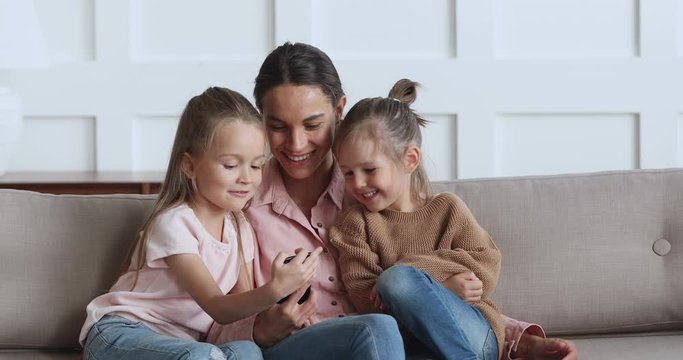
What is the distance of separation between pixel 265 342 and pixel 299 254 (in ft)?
0.77

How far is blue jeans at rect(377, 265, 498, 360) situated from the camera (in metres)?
1.98

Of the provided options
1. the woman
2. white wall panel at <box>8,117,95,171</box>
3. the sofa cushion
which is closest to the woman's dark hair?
the woman

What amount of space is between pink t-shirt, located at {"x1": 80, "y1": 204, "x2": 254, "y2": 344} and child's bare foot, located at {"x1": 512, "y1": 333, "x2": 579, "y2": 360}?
580 millimetres

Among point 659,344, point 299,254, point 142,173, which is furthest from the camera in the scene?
point 142,173

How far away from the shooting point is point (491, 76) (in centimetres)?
359

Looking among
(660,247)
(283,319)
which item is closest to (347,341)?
(283,319)

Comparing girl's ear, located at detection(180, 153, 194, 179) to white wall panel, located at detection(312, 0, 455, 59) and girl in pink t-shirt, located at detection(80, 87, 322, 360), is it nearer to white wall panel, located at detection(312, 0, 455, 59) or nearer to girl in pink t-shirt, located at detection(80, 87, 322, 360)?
girl in pink t-shirt, located at detection(80, 87, 322, 360)

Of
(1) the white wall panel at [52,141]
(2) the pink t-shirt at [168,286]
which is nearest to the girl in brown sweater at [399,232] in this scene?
(2) the pink t-shirt at [168,286]

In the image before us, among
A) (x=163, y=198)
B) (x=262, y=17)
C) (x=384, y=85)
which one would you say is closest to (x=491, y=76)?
(x=384, y=85)

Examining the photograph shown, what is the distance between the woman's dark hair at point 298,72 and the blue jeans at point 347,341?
1.62ft

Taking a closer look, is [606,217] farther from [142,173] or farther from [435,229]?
[142,173]

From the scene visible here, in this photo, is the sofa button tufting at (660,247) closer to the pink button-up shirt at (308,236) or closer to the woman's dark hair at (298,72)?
the pink button-up shirt at (308,236)

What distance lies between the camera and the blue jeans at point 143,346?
72.6 inches

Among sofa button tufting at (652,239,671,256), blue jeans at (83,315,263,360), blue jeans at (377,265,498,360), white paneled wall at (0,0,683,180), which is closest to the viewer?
blue jeans at (83,315,263,360)
